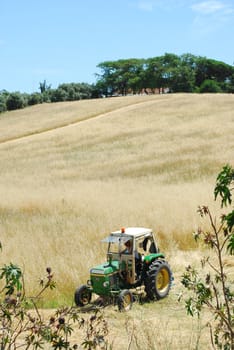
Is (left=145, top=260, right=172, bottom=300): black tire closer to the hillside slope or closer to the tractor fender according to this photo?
the tractor fender

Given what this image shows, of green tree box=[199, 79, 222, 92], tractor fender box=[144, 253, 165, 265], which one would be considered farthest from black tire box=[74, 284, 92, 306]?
green tree box=[199, 79, 222, 92]

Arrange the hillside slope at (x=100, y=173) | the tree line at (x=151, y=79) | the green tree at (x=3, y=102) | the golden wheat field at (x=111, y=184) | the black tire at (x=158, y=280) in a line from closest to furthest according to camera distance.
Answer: the black tire at (x=158, y=280), the golden wheat field at (x=111, y=184), the hillside slope at (x=100, y=173), the green tree at (x=3, y=102), the tree line at (x=151, y=79)

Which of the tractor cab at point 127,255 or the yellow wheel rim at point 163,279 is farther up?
the tractor cab at point 127,255

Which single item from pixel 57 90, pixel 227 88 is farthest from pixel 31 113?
pixel 227 88

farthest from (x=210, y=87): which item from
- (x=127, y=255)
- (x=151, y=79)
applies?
(x=127, y=255)

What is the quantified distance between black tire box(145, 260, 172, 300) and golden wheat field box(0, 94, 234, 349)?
15cm

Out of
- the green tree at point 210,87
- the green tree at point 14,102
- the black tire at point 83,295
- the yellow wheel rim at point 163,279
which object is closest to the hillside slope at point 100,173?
the black tire at point 83,295

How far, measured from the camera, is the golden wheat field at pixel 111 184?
842 centimetres

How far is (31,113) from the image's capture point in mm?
66250

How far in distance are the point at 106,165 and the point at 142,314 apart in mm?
25049

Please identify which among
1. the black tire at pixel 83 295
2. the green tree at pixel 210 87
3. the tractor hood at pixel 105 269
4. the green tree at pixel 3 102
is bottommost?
the black tire at pixel 83 295

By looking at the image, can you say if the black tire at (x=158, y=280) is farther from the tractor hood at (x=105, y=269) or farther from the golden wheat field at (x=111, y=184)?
the tractor hood at (x=105, y=269)

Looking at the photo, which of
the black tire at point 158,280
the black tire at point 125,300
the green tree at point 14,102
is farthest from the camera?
the green tree at point 14,102

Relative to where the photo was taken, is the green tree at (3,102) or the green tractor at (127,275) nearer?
the green tractor at (127,275)
